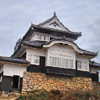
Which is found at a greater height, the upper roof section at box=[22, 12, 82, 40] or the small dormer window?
the upper roof section at box=[22, 12, 82, 40]

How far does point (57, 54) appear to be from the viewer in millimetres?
28984

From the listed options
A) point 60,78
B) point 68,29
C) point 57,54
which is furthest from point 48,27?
point 60,78

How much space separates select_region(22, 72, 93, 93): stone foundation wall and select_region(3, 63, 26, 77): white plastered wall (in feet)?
2.31

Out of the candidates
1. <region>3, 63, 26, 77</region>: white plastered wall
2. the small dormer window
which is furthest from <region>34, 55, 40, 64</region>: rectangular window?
the small dormer window

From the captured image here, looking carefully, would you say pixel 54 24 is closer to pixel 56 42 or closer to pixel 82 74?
pixel 56 42

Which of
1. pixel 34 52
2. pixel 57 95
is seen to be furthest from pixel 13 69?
pixel 57 95

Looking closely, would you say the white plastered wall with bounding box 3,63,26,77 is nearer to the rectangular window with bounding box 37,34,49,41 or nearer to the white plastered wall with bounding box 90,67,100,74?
the rectangular window with bounding box 37,34,49,41

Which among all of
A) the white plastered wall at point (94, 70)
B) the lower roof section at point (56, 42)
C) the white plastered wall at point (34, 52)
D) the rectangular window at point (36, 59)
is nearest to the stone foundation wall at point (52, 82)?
the rectangular window at point (36, 59)

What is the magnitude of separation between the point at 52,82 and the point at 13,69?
532 centimetres

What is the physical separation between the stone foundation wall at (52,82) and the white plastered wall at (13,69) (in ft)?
2.31

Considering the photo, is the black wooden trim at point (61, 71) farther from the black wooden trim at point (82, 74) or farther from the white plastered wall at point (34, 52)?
the white plastered wall at point (34, 52)

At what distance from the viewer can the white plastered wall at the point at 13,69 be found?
87.3 ft

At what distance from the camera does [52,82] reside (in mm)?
28031

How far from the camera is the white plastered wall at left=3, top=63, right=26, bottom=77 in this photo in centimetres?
2660
